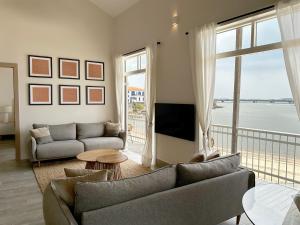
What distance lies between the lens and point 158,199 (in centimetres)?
171

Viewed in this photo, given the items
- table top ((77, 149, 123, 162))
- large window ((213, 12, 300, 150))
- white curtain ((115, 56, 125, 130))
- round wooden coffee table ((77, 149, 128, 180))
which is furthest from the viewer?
white curtain ((115, 56, 125, 130))

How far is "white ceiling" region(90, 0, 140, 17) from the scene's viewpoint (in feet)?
17.6

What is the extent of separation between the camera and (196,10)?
3.70 m

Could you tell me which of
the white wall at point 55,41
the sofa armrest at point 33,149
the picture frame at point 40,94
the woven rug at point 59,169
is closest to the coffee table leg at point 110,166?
the woven rug at point 59,169

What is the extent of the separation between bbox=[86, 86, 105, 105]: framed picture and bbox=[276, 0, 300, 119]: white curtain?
14.9ft

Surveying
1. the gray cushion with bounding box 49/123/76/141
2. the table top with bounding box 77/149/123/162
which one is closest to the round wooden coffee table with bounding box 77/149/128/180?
the table top with bounding box 77/149/123/162

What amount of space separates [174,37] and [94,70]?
2.62 meters

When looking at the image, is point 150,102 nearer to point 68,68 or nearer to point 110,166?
point 110,166

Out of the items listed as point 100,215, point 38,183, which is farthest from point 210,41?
point 38,183

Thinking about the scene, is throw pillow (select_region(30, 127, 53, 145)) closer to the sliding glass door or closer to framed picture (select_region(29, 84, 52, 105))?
framed picture (select_region(29, 84, 52, 105))

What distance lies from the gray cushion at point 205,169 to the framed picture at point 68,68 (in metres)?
4.41

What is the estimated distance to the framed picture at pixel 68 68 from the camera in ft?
17.7

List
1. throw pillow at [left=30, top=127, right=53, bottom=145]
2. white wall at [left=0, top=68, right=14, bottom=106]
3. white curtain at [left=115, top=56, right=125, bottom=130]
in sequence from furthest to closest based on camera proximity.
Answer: white wall at [left=0, top=68, right=14, bottom=106], white curtain at [left=115, top=56, right=125, bottom=130], throw pillow at [left=30, top=127, right=53, bottom=145]

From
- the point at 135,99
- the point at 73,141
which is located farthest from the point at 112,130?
the point at 135,99
